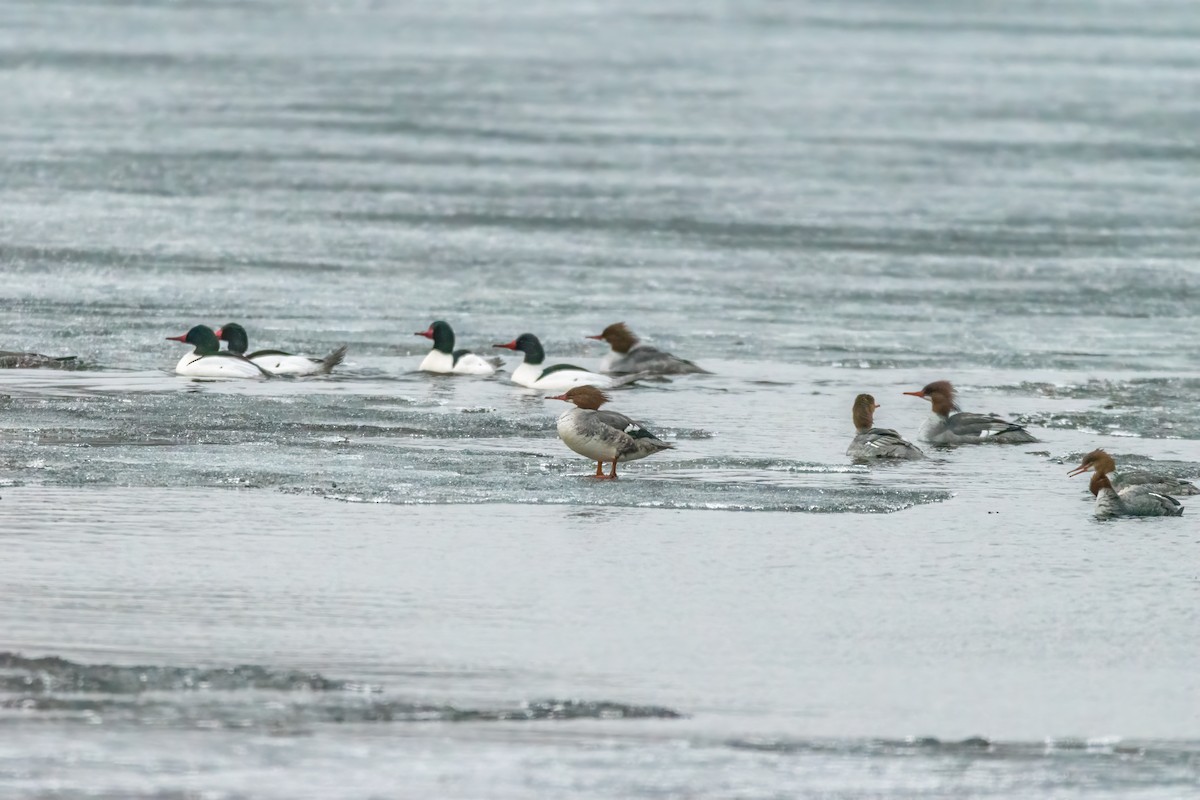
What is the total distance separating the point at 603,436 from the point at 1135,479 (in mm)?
2644

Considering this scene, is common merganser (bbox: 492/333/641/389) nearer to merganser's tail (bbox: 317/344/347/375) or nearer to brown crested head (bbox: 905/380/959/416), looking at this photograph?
merganser's tail (bbox: 317/344/347/375)

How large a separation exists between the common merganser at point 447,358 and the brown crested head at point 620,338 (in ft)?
3.00

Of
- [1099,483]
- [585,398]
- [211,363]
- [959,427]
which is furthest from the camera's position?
[211,363]

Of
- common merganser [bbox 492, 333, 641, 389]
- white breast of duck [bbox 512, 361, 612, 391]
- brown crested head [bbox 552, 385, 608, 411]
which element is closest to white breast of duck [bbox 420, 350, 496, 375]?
common merganser [bbox 492, 333, 641, 389]

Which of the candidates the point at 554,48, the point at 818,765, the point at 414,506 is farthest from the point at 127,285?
the point at 554,48

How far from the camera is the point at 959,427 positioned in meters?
12.1

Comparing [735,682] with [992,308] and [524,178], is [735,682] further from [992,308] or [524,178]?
[524,178]

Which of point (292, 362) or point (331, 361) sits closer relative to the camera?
point (292, 362)

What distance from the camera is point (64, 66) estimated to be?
124ft

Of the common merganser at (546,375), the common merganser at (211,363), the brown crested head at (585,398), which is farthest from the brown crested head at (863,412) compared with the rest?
the common merganser at (211,363)

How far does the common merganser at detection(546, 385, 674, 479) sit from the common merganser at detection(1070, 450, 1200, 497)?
7.27 feet

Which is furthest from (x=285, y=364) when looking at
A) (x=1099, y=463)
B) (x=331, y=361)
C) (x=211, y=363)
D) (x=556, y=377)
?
(x=1099, y=463)

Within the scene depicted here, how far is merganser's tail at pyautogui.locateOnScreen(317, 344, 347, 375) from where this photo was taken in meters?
14.0

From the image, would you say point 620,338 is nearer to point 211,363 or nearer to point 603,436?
point 211,363
